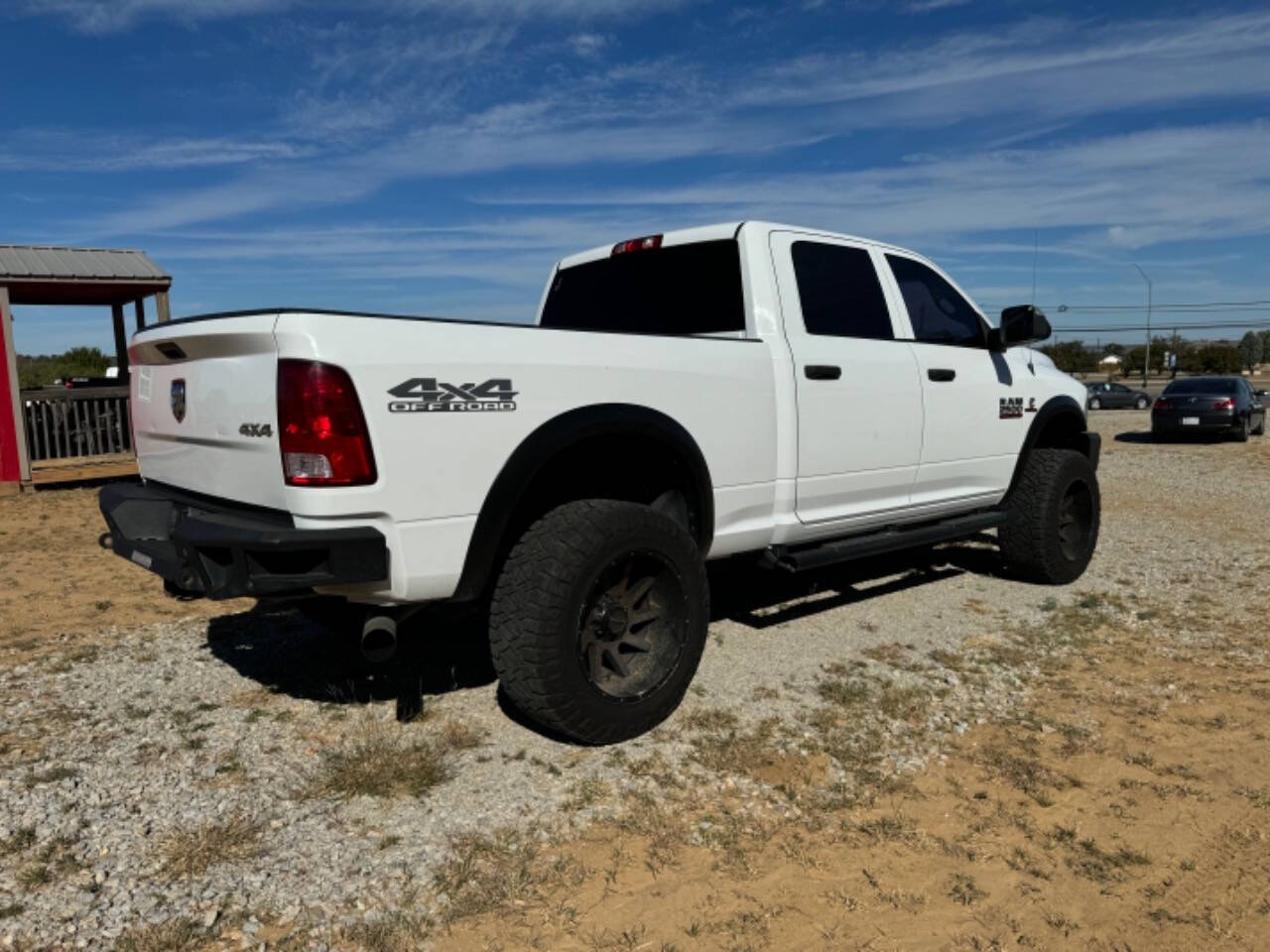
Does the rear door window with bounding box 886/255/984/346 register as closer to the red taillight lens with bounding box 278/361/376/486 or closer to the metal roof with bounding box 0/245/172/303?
the red taillight lens with bounding box 278/361/376/486

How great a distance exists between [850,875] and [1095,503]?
178 inches

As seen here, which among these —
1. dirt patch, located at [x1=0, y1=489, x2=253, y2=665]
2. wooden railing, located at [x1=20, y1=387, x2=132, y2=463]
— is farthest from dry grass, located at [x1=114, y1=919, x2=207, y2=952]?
wooden railing, located at [x1=20, y1=387, x2=132, y2=463]

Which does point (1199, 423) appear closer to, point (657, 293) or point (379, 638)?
point (657, 293)

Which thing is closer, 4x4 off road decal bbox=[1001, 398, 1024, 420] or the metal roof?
4x4 off road decal bbox=[1001, 398, 1024, 420]

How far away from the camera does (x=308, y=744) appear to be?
359 centimetres

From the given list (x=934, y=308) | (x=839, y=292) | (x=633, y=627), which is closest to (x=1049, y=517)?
(x=934, y=308)

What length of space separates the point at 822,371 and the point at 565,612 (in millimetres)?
1826

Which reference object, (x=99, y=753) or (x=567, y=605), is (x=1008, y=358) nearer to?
(x=567, y=605)

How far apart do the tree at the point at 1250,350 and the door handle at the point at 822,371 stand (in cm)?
9015

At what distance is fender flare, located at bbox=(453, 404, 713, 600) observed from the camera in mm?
3162

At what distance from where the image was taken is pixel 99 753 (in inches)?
137

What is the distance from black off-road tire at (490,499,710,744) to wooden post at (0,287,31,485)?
1021cm

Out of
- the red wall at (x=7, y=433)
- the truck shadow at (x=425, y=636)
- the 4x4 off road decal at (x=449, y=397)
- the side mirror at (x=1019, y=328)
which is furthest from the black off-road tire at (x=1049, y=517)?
the red wall at (x=7, y=433)

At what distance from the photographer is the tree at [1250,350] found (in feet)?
273
